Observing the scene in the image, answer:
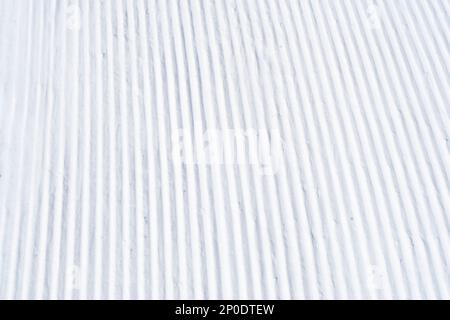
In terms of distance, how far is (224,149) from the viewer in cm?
105

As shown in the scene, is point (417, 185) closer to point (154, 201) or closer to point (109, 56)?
point (154, 201)

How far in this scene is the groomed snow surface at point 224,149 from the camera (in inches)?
36.8

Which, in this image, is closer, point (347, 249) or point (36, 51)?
point (347, 249)

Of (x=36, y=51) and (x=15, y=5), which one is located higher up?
(x=15, y=5)

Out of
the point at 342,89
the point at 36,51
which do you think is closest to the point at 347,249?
the point at 342,89

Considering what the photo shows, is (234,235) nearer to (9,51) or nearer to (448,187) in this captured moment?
(448,187)

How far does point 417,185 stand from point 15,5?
1197 mm

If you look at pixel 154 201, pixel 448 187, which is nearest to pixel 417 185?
pixel 448 187

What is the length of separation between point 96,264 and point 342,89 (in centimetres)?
76

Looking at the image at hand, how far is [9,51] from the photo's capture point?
1.15m

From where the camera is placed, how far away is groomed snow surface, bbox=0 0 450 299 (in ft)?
3.06
